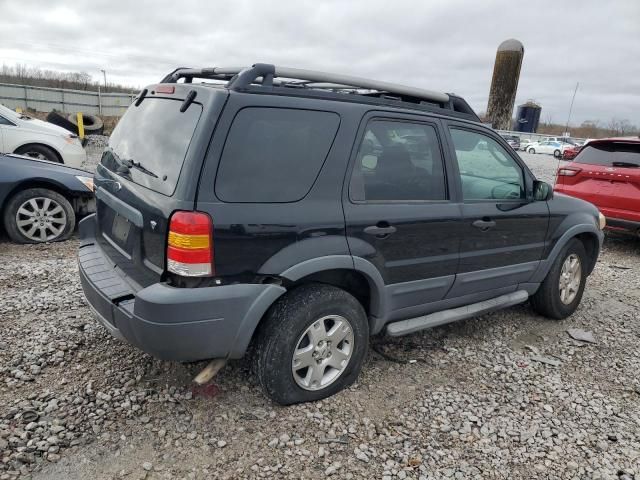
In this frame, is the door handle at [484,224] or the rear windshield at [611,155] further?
→ the rear windshield at [611,155]

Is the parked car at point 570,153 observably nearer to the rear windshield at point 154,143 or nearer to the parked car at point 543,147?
the rear windshield at point 154,143

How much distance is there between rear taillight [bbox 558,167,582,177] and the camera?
6.91m

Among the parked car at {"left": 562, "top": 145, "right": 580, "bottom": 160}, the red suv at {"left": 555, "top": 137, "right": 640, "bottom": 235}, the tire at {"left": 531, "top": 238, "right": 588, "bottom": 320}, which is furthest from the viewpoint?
the parked car at {"left": 562, "top": 145, "right": 580, "bottom": 160}

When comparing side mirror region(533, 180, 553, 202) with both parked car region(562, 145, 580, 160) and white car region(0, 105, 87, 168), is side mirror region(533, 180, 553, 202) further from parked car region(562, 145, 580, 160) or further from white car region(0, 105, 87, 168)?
white car region(0, 105, 87, 168)

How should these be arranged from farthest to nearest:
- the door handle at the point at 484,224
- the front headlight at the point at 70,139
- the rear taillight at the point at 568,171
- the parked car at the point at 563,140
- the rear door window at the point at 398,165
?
the parked car at the point at 563,140 < the front headlight at the point at 70,139 < the rear taillight at the point at 568,171 < the door handle at the point at 484,224 < the rear door window at the point at 398,165

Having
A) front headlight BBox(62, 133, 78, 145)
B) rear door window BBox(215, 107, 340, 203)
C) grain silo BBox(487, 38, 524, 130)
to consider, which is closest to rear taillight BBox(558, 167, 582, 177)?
grain silo BBox(487, 38, 524, 130)

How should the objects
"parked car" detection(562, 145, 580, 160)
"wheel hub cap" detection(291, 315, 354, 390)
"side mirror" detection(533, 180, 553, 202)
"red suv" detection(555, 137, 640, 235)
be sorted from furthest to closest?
1. "parked car" detection(562, 145, 580, 160)
2. "red suv" detection(555, 137, 640, 235)
3. "side mirror" detection(533, 180, 553, 202)
4. "wheel hub cap" detection(291, 315, 354, 390)

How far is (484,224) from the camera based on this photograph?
3420 millimetres

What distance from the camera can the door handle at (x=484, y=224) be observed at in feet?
11.1

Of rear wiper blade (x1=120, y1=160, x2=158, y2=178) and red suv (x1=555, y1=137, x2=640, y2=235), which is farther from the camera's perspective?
red suv (x1=555, y1=137, x2=640, y2=235)

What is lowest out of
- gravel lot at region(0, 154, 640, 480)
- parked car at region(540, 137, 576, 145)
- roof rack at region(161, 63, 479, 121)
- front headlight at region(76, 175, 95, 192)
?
gravel lot at region(0, 154, 640, 480)

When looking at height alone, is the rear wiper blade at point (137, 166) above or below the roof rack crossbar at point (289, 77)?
below

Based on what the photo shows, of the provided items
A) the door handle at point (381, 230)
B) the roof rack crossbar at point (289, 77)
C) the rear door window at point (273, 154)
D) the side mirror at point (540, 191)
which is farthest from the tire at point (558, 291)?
the rear door window at point (273, 154)

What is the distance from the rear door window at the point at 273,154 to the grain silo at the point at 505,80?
5274 mm
